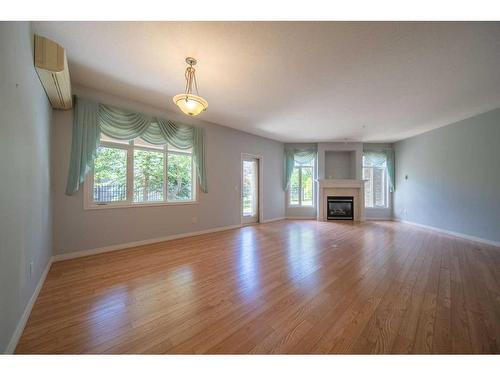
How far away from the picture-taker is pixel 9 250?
1389 millimetres

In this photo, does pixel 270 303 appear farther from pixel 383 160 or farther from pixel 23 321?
pixel 383 160

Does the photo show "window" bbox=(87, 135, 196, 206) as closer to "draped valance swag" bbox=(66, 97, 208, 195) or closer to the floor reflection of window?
"draped valance swag" bbox=(66, 97, 208, 195)

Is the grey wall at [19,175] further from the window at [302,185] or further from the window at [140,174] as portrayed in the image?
the window at [302,185]

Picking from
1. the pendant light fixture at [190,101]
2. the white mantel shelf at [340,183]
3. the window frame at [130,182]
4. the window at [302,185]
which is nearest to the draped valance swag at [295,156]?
the window at [302,185]

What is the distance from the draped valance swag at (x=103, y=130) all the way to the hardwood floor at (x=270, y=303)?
1466mm

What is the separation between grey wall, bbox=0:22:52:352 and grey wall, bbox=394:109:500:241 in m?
7.00

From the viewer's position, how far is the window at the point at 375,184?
705cm

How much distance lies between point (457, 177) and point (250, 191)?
17.0ft

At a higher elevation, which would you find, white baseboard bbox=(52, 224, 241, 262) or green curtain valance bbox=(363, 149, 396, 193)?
green curtain valance bbox=(363, 149, 396, 193)

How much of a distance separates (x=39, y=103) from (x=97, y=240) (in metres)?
2.13

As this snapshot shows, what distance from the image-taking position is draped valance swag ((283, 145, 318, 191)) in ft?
23.3

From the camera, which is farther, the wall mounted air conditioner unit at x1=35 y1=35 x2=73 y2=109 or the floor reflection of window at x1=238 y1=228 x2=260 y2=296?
the floor reflection of window at x1=238 y1=228 x2=260 y2=296

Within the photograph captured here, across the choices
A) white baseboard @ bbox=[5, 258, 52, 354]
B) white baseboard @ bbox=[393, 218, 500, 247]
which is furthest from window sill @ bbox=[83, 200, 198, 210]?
white baseboard @ bbox=[393, 218, 500, 247]
